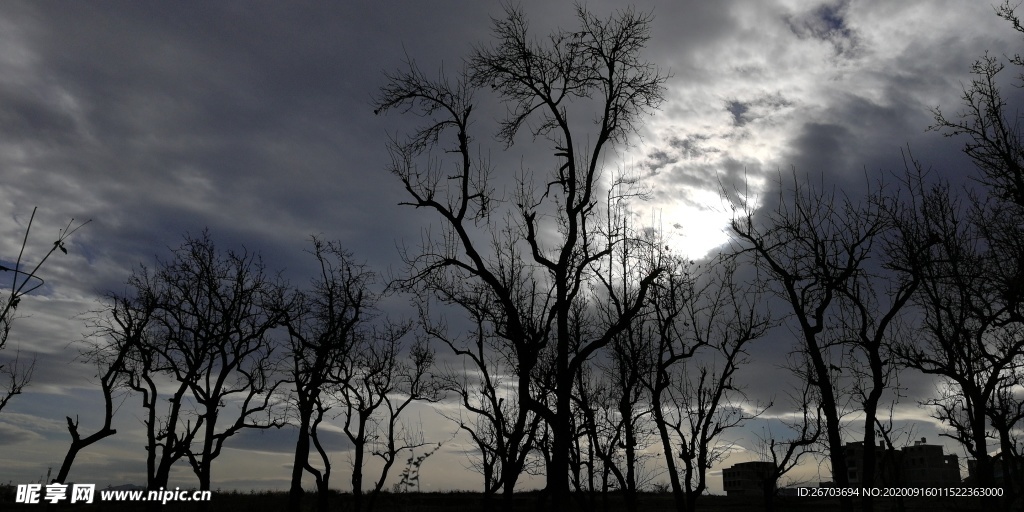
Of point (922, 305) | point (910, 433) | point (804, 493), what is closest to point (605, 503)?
point (804, 493)

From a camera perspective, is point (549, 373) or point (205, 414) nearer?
point (549, 373)

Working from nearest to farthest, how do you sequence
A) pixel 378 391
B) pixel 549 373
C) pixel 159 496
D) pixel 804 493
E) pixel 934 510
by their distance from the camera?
1. pixel 549 373
2. pixel 159 496
3. pixel 804 493
4. pixel 378 391
5. pixel 934 510

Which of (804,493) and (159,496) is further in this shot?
(804,493)

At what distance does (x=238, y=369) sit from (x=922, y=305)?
25203mm

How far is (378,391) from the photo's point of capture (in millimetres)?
30922

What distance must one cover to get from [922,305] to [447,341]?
15371mm

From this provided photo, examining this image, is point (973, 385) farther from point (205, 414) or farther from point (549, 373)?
point (205, 414)

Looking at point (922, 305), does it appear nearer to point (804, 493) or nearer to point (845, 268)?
point (845, 268)

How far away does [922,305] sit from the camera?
1962cm

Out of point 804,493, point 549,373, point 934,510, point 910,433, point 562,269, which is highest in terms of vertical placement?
point 562,269

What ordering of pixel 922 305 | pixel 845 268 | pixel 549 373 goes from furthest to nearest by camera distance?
pixel 549 373
pixel 922 305
pixel 845 268

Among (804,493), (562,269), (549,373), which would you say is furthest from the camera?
(804,493)

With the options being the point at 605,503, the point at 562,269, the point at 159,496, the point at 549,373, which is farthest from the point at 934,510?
the point at 159,496

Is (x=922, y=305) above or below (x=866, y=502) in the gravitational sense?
above
